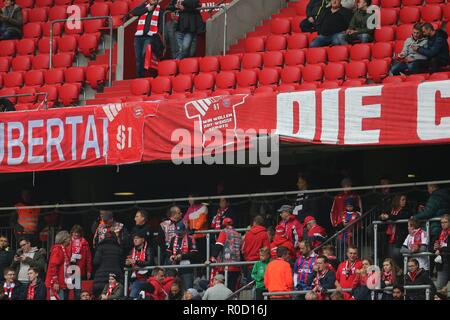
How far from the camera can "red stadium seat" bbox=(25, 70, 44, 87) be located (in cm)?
2366

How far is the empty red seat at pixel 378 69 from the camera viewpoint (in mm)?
19906

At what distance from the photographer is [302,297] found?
1698 centimetres

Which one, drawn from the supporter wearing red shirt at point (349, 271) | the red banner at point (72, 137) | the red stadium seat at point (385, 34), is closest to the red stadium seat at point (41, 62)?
the red banner at point (72, 137)

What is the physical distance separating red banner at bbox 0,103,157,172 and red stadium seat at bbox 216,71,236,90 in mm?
2272

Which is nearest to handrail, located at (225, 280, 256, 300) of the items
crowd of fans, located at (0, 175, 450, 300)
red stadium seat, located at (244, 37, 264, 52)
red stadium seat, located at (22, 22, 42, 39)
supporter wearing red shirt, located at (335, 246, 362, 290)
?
crowd of fans, located at (0, 175, 450, 300)

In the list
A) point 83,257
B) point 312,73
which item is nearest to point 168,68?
point 312,73

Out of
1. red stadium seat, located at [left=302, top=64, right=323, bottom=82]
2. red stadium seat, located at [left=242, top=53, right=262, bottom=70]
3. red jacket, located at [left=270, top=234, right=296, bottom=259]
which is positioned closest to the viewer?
red jacket, located at [left=270, top=234, right=296, bottom=259]

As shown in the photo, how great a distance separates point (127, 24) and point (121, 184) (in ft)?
9.59

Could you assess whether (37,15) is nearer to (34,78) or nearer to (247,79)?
(34,78)

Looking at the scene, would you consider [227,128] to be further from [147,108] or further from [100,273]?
[100,273]

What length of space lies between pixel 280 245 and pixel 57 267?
11.6 ft

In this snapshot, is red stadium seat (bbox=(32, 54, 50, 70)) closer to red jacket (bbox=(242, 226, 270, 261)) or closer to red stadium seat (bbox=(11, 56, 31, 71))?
red stadium seat (bbox=(11, 56, 31, 71))

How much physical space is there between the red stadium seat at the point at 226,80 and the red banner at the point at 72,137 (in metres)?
2.27

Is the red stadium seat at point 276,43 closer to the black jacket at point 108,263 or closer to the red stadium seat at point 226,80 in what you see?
the red stadium seat at point 226,80
